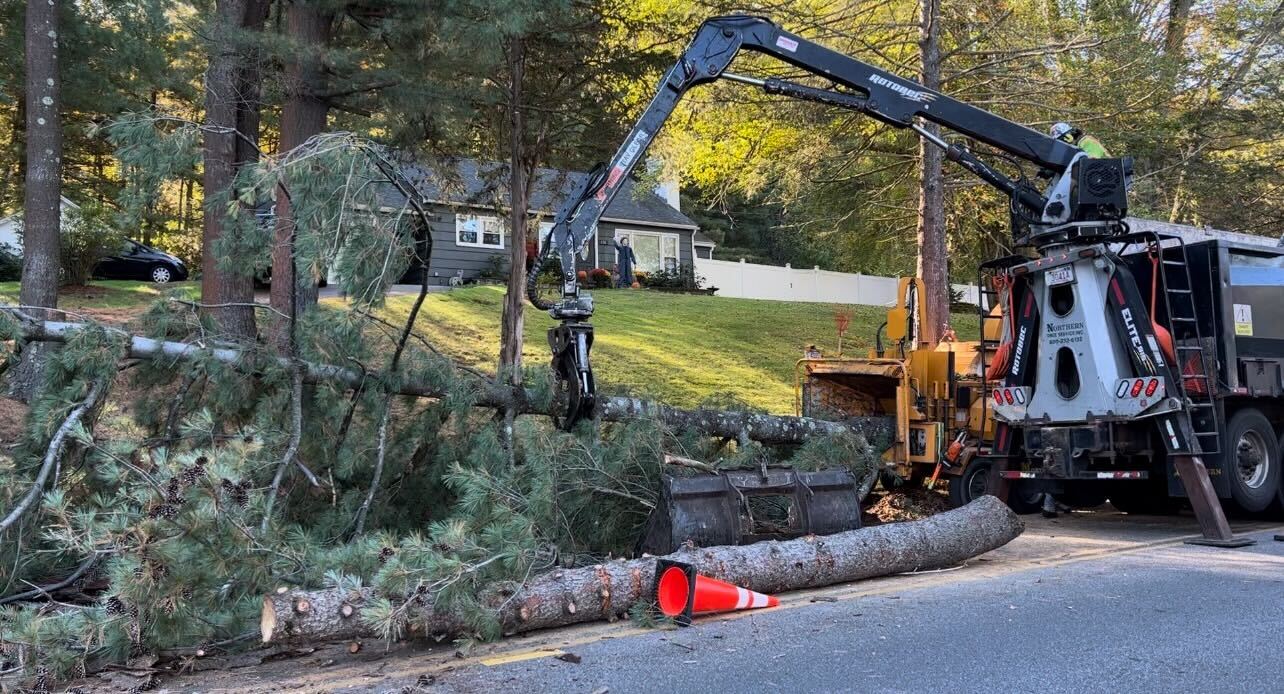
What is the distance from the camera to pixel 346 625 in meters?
4.80

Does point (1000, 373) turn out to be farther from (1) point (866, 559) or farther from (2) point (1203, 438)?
(1) point (866, 559)

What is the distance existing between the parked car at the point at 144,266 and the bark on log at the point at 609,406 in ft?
60.0

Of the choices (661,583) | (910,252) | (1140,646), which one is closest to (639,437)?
(661,583)

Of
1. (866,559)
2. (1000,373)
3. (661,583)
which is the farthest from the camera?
(1000,373)

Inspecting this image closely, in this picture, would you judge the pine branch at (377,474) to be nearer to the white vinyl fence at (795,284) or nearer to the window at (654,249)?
the window at (654,249)

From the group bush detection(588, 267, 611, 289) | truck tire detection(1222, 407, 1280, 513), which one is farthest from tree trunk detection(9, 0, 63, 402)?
bush detection(588, 267, 611, 289)

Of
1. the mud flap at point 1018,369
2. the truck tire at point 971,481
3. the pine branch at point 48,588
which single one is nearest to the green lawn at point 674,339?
the truck tire at point 971,481

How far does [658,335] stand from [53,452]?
13868 millimetres

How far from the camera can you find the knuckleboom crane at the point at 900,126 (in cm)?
778

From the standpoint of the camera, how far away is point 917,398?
10.8m

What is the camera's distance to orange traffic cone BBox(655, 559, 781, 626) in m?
5.54

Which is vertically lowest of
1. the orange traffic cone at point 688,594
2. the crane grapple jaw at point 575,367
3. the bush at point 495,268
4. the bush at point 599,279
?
the orange traffic cone at point 688,594

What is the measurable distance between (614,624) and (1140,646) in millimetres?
2864

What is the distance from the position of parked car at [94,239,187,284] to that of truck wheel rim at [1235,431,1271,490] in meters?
22.2
